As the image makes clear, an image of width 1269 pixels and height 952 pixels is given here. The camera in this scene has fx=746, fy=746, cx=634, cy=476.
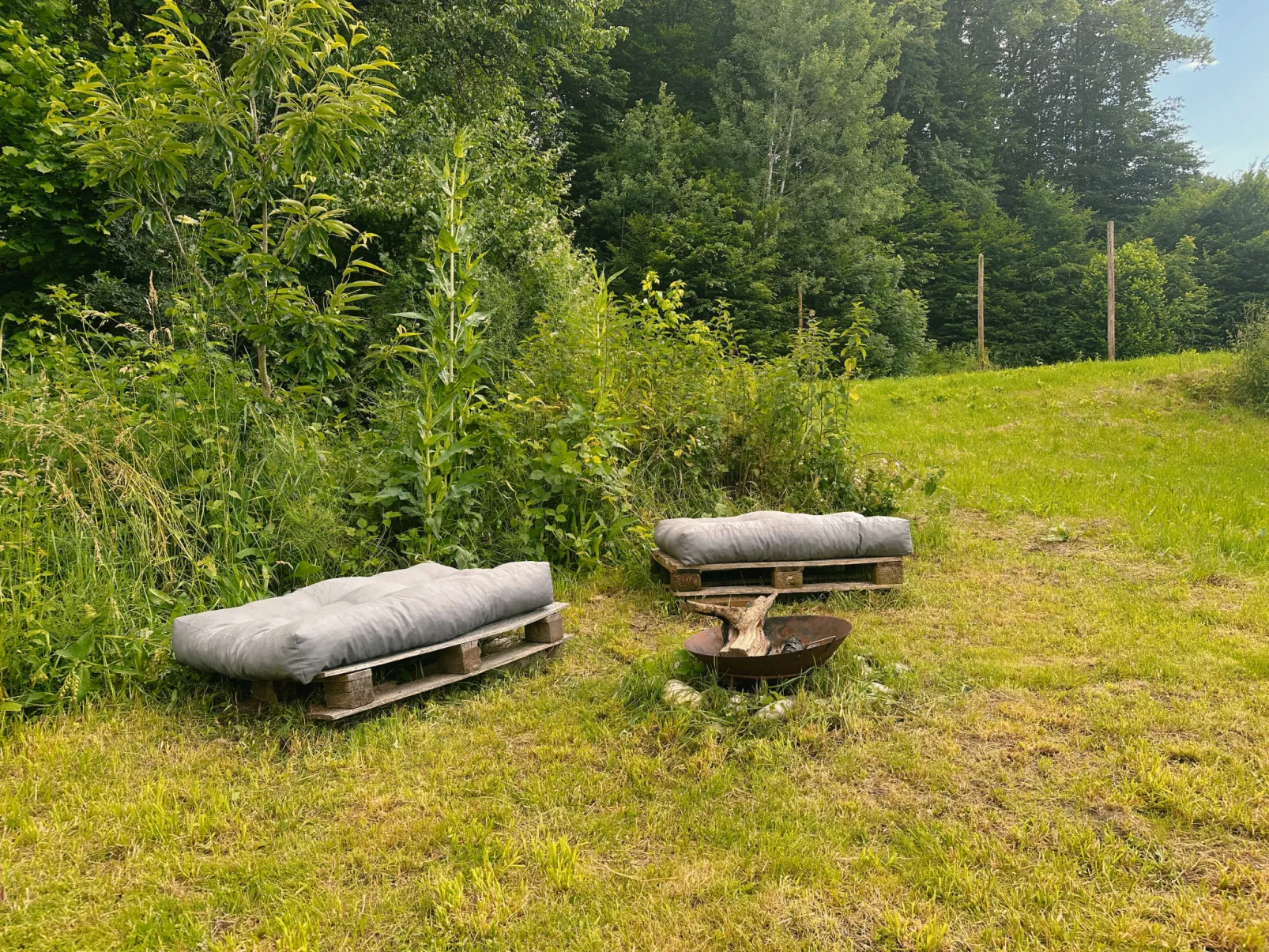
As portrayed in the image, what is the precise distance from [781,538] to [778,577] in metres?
0.23

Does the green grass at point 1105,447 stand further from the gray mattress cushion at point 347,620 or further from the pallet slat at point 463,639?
the gray mattress cushion at point 347,620

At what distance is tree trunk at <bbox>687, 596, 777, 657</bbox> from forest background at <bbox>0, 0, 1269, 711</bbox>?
1.81 metres

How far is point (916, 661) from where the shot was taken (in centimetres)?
348

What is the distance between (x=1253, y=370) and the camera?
9.51m

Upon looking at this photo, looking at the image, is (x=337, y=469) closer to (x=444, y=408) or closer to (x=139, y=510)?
(x=444, y=408)

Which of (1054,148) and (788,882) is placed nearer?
(788,882)

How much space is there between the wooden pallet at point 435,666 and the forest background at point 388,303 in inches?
33.5

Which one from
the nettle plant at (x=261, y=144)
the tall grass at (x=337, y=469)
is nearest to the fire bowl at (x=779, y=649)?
the tall grass at (x=337, y=469)

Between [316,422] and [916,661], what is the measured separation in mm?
3774

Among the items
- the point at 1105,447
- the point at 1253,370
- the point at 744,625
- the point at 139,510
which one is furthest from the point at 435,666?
the point at 1253,370

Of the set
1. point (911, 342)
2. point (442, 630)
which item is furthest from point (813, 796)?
point (911, 342)

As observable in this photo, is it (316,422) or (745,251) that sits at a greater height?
(745,251)

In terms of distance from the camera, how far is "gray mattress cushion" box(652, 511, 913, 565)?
4.41 m

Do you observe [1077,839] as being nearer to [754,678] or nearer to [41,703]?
[754,678]
